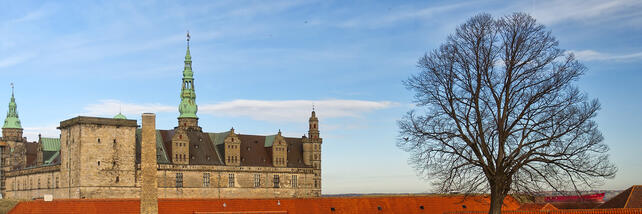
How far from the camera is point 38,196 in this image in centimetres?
8712

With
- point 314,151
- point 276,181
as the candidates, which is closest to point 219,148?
point 276,181

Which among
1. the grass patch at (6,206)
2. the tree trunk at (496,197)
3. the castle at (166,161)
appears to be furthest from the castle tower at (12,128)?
the tree trunk at (496,197)

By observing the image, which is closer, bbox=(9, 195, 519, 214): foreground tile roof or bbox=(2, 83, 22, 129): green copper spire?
bbox=(9, 195, 519, 214): foreground tile roof

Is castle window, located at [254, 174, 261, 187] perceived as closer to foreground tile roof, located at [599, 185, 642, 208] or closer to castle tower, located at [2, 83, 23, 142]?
castle tower, located at [2, 83, 23, 142]

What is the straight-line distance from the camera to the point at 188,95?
4112 inches

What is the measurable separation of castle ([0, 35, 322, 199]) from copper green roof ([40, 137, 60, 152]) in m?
0.11

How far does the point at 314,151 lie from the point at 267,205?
43.6m

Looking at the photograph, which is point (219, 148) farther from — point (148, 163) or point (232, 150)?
point (148, 163)

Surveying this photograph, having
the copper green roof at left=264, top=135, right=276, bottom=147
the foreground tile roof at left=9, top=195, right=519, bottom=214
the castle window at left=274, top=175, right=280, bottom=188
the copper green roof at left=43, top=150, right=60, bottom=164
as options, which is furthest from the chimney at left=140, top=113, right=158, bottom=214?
the copper green roof at left=264, top=135, right=276, bottom=147

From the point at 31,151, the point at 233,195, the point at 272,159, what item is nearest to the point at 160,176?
the point at 233,195

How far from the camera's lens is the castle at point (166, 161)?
263 feet

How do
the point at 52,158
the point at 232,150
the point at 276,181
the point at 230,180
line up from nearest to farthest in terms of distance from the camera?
the point at 52,158, the point at 230,180, the point at 232,150, the point at 276,181

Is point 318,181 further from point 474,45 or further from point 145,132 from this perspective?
point 474,45

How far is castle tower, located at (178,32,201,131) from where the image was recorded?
103 metres
